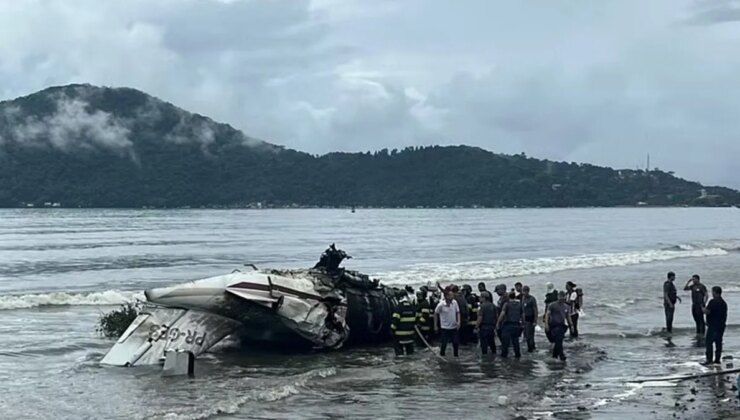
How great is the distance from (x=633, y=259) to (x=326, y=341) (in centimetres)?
4523

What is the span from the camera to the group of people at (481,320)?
2075 centimetres

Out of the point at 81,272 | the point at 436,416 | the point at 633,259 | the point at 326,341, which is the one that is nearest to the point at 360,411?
the point at 436,416

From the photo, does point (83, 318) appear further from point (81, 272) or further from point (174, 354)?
point (81, 272)

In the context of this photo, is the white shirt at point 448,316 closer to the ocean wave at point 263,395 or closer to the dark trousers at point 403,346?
the dark trousers at point 403,346

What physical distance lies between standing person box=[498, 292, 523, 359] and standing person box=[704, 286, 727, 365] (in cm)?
387

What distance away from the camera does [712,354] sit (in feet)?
65.8

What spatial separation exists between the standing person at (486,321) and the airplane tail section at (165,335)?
5651mm

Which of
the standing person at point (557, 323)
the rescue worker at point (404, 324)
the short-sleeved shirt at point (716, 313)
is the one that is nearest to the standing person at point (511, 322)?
the standing person at point (557, 323)

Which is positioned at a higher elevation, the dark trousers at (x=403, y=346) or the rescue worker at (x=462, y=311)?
the rescue worker at (x=462, y=311)

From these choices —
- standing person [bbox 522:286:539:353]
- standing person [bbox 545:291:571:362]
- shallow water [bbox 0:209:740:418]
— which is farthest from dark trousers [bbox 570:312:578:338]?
standing person [bbox 545:291:571:362]

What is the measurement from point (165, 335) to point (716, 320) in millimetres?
11791

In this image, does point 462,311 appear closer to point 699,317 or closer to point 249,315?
point 249,315

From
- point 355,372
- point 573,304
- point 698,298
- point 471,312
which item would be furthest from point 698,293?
point 355,372

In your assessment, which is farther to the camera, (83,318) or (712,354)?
(83,318)
